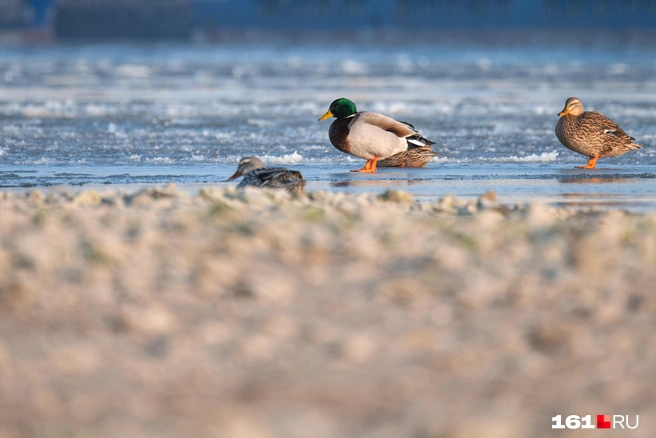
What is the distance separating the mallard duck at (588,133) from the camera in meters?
11.7

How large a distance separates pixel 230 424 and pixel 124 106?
60.8 ft

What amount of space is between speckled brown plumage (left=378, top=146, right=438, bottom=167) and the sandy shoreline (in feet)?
13.2

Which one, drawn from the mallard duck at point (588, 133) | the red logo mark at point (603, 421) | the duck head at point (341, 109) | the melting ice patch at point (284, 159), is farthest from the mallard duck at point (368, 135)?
the red logo mark at point (603, 421)

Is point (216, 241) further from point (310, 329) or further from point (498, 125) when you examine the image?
point (498, 125)

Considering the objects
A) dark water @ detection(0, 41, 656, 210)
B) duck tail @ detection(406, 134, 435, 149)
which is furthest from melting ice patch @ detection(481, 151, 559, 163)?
duck tail @ detection(406, 134, 435, 149)

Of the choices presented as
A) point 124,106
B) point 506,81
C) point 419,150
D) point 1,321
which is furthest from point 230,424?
point 506,81

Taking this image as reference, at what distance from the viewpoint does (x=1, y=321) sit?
5305 mm

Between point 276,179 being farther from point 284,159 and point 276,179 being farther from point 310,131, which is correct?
point 310,131

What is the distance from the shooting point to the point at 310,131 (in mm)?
16688

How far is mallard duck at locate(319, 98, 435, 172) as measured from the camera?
1108 cm

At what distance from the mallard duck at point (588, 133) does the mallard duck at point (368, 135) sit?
149cm

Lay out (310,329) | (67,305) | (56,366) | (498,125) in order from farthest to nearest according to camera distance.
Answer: (498,125)
(67,305)
(310,329)
(56,366)

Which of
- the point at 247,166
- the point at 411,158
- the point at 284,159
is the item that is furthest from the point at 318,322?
the point at 284,159

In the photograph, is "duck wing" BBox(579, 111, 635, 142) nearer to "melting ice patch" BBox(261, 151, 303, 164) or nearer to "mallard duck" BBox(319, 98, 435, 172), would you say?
"mallard duck" BBox(319, 98, 435, 172)
